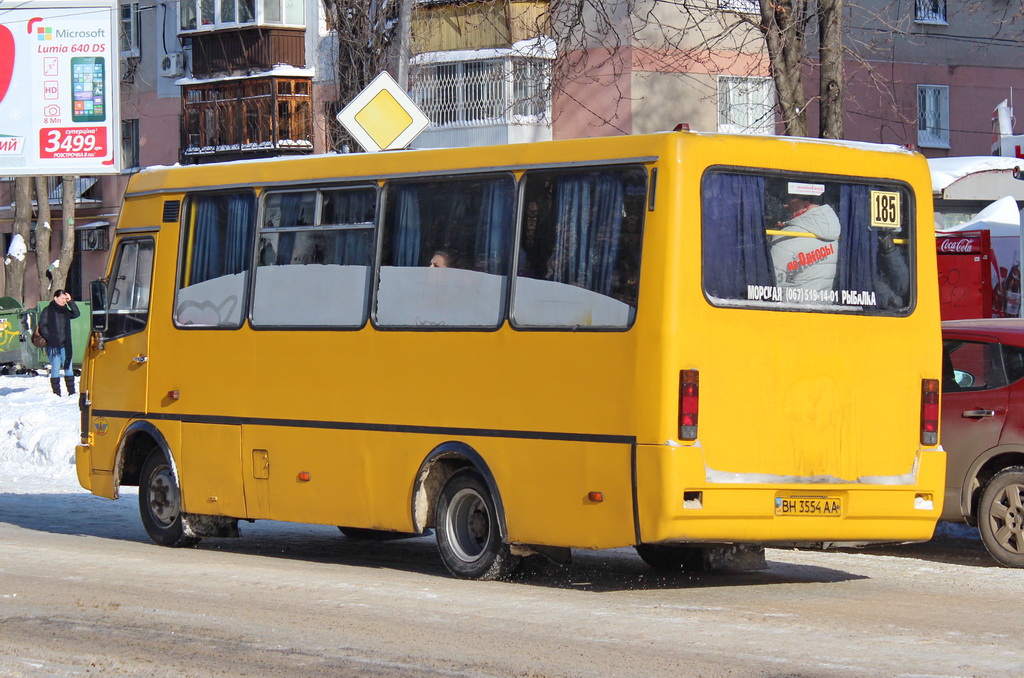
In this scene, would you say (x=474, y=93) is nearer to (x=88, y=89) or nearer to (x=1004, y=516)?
(x=88, y=89)

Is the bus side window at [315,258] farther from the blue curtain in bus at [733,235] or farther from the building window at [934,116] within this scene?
the building window at [934,116]

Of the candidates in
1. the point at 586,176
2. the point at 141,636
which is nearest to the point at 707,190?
the point at 586,176

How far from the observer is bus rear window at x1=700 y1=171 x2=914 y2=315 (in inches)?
395

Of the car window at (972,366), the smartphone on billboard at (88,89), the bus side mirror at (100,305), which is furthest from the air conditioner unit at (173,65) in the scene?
the car window at (972,366)

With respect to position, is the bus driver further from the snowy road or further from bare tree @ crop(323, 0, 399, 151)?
bare tree @ crop(323, 0, 399, 151)

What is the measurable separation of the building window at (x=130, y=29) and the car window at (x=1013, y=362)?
1706 inches

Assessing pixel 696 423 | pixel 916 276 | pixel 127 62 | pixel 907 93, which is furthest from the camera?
pixel 127 62

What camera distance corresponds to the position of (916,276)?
10.8 meters

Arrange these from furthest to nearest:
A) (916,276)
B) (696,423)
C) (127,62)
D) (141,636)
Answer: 1. (127,62)
2. (916,276)
3. (696,423)
4. (141,636)

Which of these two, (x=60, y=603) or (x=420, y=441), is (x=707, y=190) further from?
(x=60, y=603)

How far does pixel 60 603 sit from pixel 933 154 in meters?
37.9

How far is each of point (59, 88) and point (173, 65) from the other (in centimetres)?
Answer: 1497

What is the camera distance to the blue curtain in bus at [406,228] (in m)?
11.3

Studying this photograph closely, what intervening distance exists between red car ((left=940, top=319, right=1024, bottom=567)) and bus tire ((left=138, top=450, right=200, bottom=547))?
577 cm
